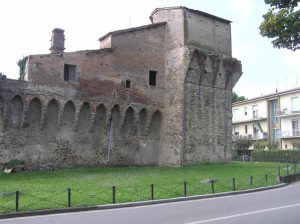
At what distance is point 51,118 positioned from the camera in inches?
684

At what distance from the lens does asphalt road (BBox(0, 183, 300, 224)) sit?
7426 millimetres

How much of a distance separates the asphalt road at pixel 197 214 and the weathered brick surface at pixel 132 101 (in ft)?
30.8

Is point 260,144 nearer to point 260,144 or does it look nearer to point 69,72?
point 260,144

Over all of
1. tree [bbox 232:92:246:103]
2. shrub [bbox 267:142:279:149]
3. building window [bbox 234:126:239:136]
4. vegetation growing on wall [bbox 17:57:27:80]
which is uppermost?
tree [bbox 232:92:246:103]

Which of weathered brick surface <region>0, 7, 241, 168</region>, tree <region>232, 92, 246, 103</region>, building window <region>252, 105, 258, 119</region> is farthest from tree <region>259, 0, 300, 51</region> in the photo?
tree <region>232, 92, 246, 103</region>

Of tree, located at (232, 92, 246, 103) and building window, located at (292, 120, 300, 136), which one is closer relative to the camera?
building window, located at (292, 120, 300, 136)

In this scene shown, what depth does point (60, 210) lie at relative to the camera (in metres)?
8.65

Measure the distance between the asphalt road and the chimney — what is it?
14.0 meters

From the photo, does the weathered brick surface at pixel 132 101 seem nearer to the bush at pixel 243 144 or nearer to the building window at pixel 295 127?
the bush at pixel 243 144

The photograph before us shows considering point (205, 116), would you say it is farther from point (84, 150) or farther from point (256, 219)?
point (256, 219)

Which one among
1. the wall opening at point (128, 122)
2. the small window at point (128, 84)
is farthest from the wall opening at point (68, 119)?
the small window at point (128, 84)

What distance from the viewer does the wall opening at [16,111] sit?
16.2m

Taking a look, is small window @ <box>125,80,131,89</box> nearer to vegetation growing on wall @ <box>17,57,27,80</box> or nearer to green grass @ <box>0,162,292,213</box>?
vegetation growing on wall @ <box>17,57,27,80</box>

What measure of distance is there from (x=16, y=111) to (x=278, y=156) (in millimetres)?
22232
